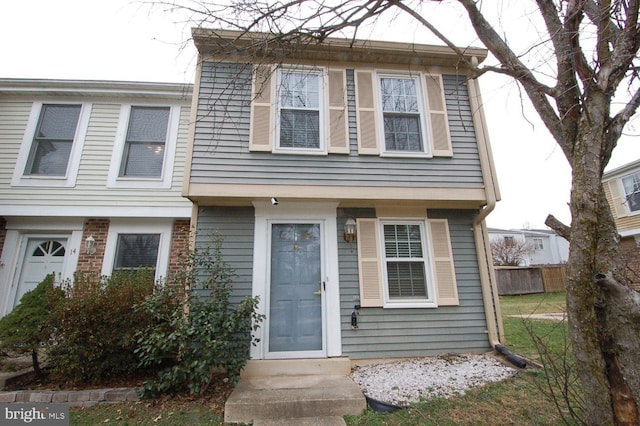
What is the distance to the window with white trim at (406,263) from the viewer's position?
15.5 ft

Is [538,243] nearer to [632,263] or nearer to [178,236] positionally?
[632,263]

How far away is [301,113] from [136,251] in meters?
4.03

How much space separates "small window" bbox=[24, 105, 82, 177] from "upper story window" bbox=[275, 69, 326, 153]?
176 inches

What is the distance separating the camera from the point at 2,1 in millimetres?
4172

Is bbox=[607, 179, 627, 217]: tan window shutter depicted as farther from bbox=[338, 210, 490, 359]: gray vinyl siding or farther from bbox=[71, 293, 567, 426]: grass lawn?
bbox=[71, 293, 567, 426]: grass lawn

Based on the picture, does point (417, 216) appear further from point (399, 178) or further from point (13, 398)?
point (13, 398)

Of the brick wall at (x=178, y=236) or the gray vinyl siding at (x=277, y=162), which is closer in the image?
the gray vinyl siding at (x=277, y=162)

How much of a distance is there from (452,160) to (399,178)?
1.03 m

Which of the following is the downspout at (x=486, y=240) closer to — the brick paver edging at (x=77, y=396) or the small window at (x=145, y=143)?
the brick paver edging at (x=77, y=396)

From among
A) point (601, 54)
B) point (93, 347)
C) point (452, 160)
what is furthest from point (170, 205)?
point (601, 54)

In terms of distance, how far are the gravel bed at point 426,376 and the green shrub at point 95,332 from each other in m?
2.95

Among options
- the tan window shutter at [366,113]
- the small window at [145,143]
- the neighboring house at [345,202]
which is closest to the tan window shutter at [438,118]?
the neighboring house at [345,202]

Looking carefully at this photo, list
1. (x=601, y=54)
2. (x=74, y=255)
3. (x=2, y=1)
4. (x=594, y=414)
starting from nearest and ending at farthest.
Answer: (x=594, y=414) < (x=601, y=54) < (x=2, y=1) < (x=74, y=255)

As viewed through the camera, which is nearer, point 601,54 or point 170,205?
point 601,54
